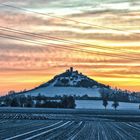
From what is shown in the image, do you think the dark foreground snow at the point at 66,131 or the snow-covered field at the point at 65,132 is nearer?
the snow-covered field at the point at 65,132

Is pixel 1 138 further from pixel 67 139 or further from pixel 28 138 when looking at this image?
pixel 67 139

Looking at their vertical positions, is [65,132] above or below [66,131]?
below

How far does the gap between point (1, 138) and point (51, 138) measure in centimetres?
485

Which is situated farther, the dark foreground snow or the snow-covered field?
the dark foreground snow

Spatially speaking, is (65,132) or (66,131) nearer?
(65,132)

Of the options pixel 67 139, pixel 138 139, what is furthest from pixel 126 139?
pixel 67 139

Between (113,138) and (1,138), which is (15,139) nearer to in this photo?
(1,138)

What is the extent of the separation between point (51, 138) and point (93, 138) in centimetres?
426

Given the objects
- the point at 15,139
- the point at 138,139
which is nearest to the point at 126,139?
the point at 138,139

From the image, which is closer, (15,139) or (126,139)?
(15,139)

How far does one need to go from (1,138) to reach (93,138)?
9.11 meters

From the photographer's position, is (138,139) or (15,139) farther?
(138,139)

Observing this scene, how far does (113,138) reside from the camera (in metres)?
60.4

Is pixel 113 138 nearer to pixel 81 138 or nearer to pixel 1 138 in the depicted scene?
pixel 81 138
